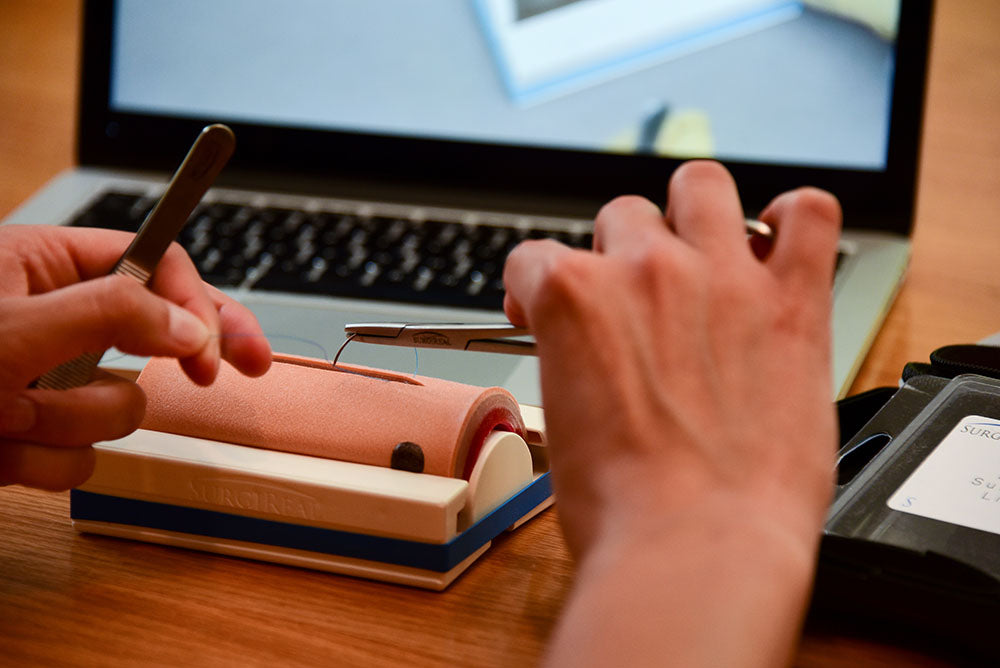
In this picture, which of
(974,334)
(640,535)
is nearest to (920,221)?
(974,334)

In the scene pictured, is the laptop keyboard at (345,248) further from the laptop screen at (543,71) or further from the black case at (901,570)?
the black case at (901,570)

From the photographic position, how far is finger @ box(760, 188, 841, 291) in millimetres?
367

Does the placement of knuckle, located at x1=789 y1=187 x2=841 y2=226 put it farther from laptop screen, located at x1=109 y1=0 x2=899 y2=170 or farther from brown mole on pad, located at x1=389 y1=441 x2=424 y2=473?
laptop screen, located at x1=109 y1=0 x2=899 y2=170

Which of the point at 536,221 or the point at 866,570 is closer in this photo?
the point at 866,570

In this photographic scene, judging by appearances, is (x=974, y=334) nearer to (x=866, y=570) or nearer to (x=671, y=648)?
(x=866, y=570)

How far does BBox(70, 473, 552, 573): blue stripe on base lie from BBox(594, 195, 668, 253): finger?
13 centimetres

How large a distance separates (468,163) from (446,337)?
1.23ft

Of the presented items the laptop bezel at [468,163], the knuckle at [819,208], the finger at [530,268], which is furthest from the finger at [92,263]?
the laptop bezel at [468,163]

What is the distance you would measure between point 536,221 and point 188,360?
1.37 ft

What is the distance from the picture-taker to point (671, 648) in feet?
0.95

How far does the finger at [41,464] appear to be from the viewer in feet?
1.40

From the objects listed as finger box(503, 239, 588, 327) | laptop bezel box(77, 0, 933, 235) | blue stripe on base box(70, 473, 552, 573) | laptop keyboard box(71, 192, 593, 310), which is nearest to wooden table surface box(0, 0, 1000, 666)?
blue stripe on base box(70, 473, 552, 573)

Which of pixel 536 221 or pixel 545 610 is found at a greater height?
pixel 536 221

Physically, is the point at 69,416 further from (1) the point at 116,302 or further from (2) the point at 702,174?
(2) the point at 702,174
